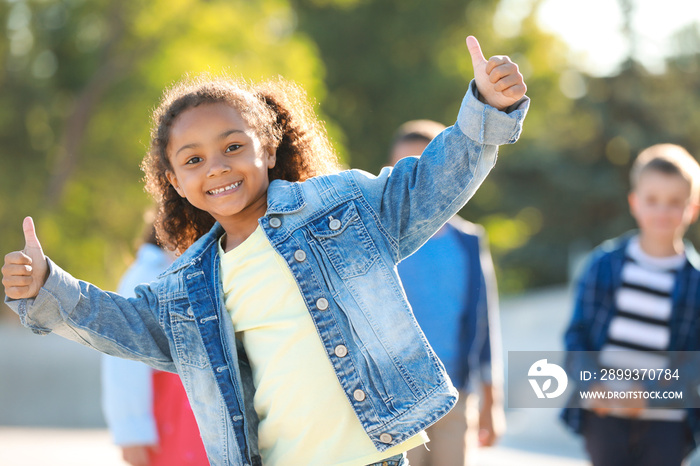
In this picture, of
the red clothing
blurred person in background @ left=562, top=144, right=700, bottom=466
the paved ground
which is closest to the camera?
the red clothing

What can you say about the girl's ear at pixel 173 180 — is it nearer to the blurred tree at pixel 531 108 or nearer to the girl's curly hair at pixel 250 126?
the girl's curly hair at pixel 250 126

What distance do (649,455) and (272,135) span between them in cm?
233

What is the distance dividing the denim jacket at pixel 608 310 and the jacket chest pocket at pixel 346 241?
6.35 ft

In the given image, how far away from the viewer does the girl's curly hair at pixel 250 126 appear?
2518 mm

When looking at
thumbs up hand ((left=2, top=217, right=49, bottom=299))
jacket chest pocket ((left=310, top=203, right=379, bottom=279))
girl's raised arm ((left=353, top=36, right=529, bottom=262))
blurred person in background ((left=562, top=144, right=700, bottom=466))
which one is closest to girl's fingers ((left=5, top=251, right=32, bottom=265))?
thumbs up hand ((left=2, top=217, right=49, bottom=299))

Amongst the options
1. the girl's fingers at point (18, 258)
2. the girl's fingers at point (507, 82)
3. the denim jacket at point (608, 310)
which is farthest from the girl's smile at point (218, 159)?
the denim jacket at point (608, 310)

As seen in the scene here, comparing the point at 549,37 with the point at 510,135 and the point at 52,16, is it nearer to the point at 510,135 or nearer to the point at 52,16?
the point at 52,16

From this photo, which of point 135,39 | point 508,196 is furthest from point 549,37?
point 135,39

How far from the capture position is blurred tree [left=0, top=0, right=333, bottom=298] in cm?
1456

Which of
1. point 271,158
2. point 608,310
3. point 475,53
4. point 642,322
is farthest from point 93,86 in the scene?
point 475,53

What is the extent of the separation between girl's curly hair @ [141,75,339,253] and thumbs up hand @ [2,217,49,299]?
546 mm

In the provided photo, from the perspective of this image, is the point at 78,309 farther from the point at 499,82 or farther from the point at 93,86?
the point at 93,86

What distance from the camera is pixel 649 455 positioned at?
3.66m

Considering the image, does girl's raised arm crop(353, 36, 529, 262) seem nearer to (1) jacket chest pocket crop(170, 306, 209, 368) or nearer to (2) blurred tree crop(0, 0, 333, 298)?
(1) jacket chest pocket crop(170, 306, 209, 368)
